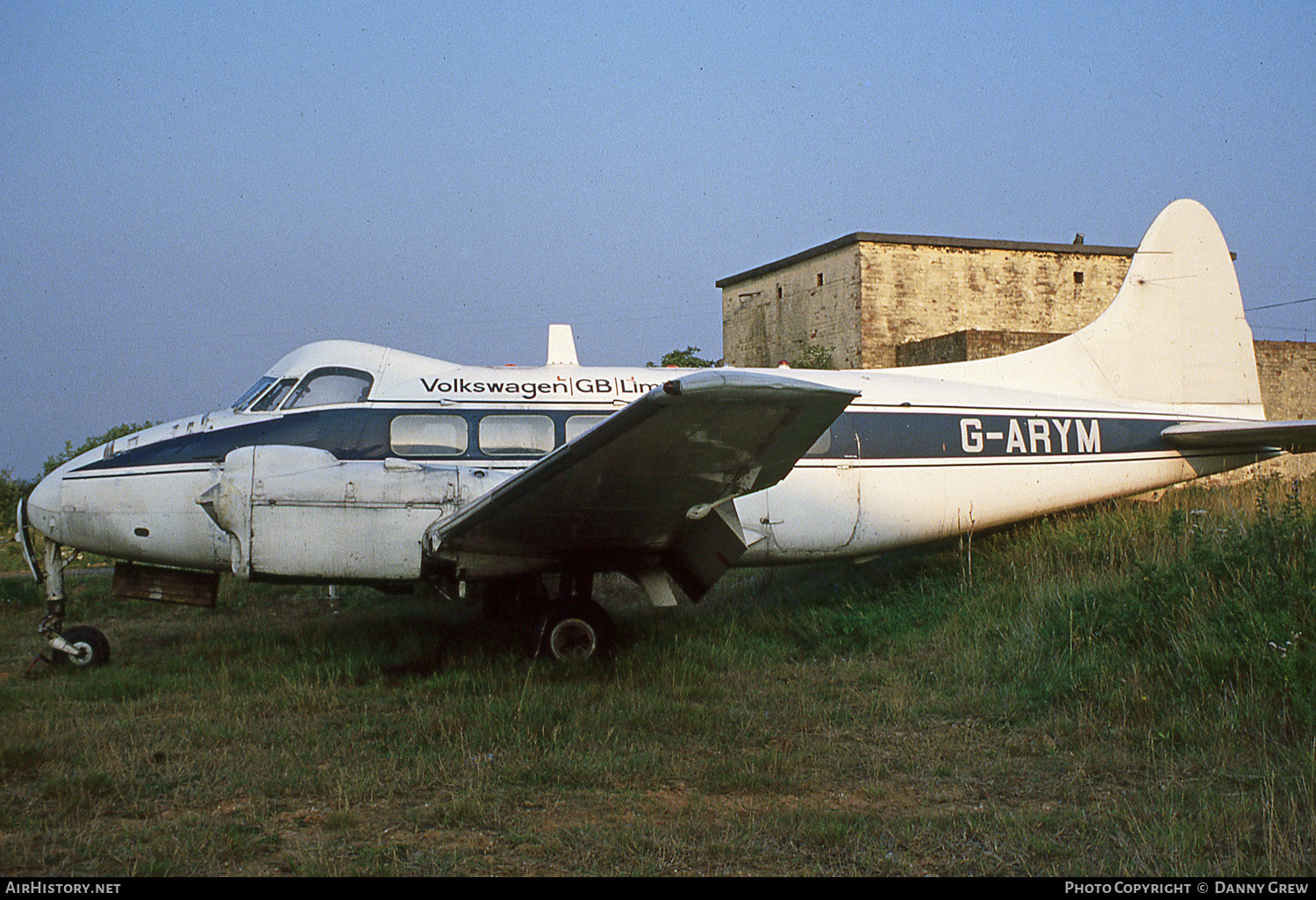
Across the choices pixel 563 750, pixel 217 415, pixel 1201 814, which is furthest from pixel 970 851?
pixel 217 415

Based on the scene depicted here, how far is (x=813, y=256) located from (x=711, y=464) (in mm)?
17381

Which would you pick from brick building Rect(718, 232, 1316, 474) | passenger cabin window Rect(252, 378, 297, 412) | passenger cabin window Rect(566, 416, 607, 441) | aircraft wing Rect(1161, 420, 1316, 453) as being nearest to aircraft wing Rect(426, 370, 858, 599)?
passenger cabin window Rect(566, 416, 607, 441)

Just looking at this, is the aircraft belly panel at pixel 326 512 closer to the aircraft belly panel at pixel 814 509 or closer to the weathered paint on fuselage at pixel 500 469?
the weathered paint on fuselage at pixel 500 469

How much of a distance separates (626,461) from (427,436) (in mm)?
2503

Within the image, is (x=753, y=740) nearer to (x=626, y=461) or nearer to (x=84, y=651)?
(x=626, y=461)

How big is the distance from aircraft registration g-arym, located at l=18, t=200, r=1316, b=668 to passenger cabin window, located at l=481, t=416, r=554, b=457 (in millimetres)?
24

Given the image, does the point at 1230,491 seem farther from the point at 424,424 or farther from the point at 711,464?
the point at 424,424

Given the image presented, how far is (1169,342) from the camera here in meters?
9.58

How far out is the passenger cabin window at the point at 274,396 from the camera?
7230 mm

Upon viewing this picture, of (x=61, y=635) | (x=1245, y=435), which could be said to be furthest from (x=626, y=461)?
(x=1245, y=435)

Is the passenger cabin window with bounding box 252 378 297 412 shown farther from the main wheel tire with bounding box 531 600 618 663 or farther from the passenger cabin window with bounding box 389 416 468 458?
the main wheel tire with bounding box 531 600 618 663

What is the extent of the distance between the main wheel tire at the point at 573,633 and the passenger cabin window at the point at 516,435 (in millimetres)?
1323

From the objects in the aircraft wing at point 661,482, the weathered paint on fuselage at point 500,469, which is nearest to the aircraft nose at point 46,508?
the weathered paint on fuselage at point 500,469

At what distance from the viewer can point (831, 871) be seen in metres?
3.33
